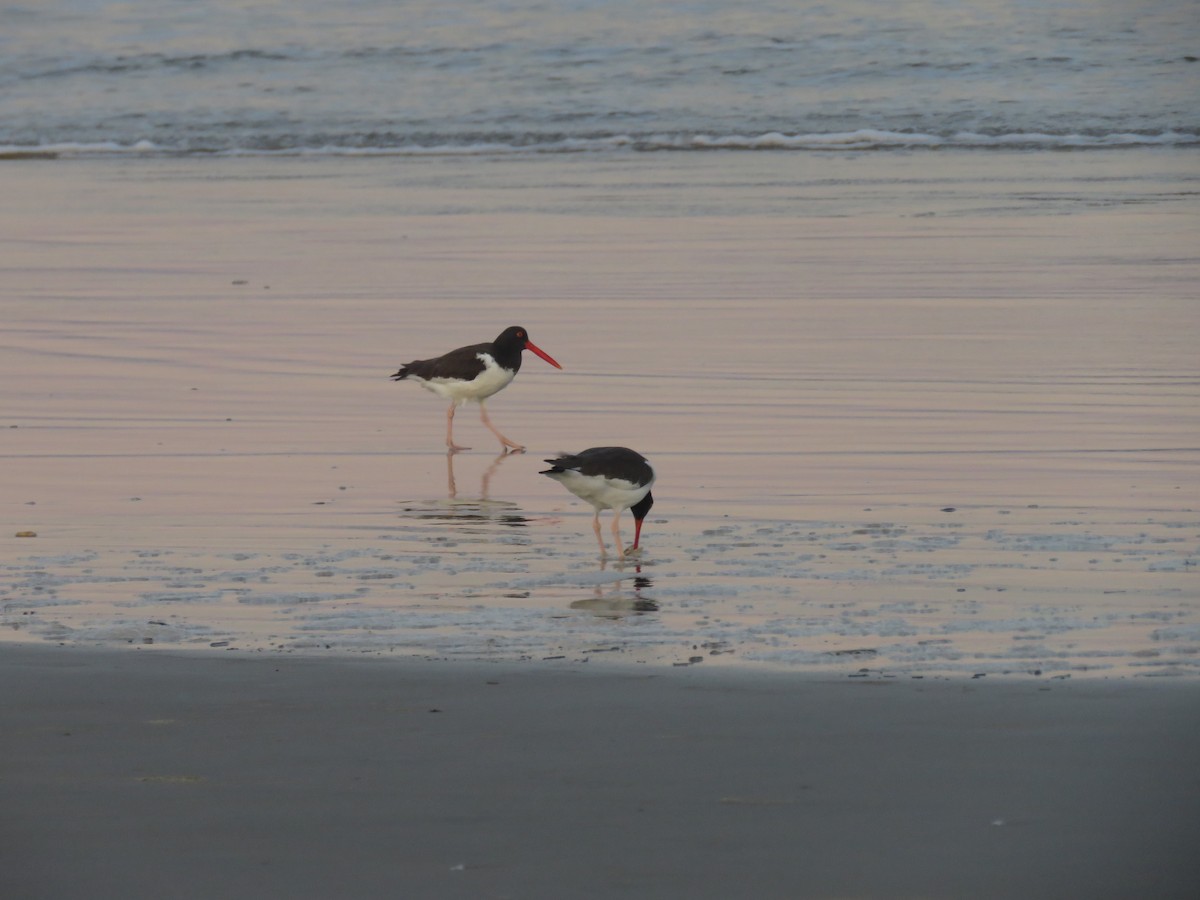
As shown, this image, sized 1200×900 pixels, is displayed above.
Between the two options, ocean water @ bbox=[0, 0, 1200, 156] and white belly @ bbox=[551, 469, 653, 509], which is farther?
ocean water @ bbox=[0, 0, 1200, 156]

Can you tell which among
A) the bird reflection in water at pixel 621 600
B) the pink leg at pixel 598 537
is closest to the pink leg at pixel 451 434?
the pink leg at pixel 598 537

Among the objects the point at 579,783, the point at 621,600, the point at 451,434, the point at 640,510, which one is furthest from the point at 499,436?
the point at 579,783

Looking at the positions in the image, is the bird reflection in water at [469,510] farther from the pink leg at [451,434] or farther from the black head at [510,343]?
the black head at [510,343]

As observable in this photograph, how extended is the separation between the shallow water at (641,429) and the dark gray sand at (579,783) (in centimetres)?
39

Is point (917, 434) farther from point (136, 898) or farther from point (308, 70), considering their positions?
point (308, 70)

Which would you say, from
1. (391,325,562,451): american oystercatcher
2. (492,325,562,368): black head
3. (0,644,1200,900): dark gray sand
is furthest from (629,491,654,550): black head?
(492,325,562,368): black head

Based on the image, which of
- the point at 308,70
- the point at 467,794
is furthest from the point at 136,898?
the point at 308,70

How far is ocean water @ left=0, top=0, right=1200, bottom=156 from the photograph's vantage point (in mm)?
28547

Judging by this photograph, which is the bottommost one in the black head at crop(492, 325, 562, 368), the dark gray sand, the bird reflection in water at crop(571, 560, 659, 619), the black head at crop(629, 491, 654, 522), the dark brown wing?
the dark gray sand

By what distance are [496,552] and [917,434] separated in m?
2.95

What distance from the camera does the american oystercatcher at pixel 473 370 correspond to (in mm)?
10477

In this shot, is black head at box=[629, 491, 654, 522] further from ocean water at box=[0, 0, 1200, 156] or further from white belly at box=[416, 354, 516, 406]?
ocean water at box=[0, 0, 1200, 156]

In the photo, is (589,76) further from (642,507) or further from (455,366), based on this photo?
(642,507)

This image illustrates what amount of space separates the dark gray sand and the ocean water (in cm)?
2168
